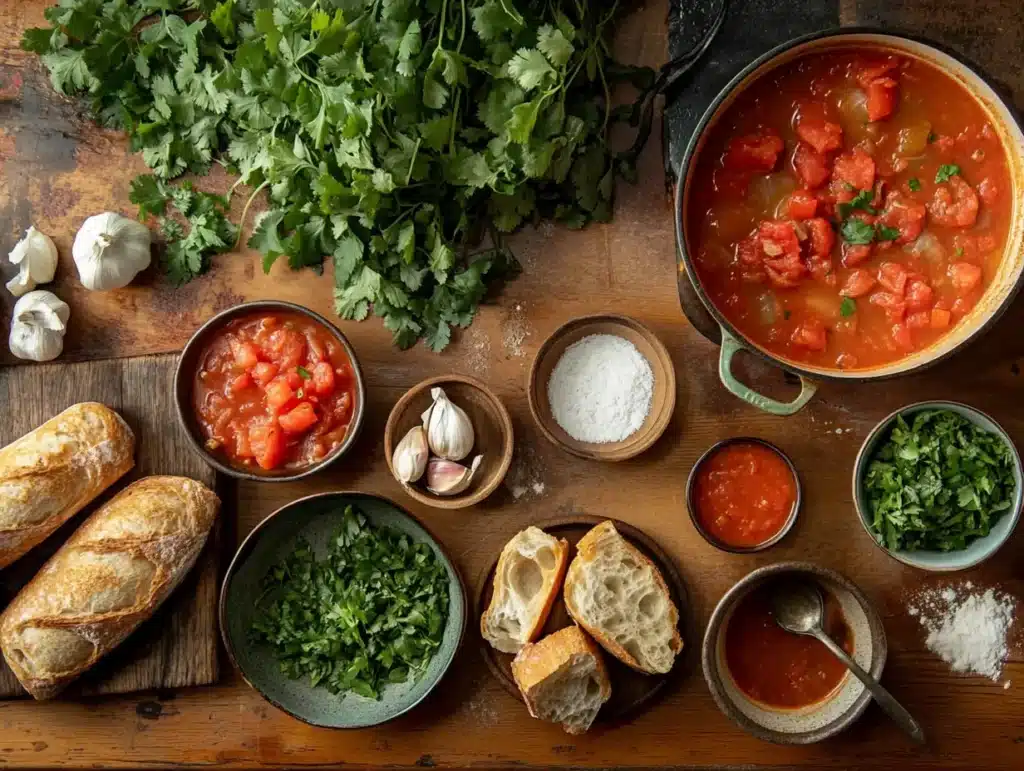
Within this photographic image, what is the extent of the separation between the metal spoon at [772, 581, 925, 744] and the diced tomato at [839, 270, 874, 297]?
906mm

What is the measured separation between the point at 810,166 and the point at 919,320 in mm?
547

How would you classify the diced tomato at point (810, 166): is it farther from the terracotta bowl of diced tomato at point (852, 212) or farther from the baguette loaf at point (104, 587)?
the baguette loaf at point (104, 587)

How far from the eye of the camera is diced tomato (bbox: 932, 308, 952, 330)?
9.31 ft

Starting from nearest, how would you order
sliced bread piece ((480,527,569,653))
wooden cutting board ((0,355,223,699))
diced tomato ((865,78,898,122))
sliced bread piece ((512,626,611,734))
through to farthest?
1. diced tomato ((865,78,898,122))
2. sliced bread piece ((512,626,611,734))
3. sliced bread piece ((480,527,569,653))
4. wooden cutting board ((0,355,223,699))

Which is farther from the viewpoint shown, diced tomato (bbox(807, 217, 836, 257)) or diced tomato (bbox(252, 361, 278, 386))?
diced tomato (bbox(252, 361, 278, 386))

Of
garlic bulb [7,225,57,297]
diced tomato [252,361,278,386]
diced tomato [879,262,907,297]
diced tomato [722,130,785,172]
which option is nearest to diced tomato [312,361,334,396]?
diced tomato [252,361,278,386]

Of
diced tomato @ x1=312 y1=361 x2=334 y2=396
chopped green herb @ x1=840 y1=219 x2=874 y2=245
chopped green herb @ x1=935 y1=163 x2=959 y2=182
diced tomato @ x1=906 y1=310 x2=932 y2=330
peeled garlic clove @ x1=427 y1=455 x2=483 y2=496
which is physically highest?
chopped green herb @ x1=935 y1=163 x2=959 y2=182

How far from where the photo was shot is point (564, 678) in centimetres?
298

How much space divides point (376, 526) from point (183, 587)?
2.12ft

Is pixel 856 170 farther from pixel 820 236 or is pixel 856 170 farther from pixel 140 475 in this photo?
pixel 140 475

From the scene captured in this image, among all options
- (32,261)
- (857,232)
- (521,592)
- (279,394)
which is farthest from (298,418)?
(857,232)

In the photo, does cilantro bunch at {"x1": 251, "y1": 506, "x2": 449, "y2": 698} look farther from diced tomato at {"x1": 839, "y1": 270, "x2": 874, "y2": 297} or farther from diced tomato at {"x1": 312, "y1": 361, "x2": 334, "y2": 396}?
diced tomato at {"x1": 839, "y1": 270, "x2": 874, "y2": 297}

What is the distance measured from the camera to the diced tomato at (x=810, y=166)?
111 inches

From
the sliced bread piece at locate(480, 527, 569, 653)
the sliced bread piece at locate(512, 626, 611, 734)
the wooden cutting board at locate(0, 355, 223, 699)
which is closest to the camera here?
the sliced bread piece at locate(512, 626, 611, 734)
